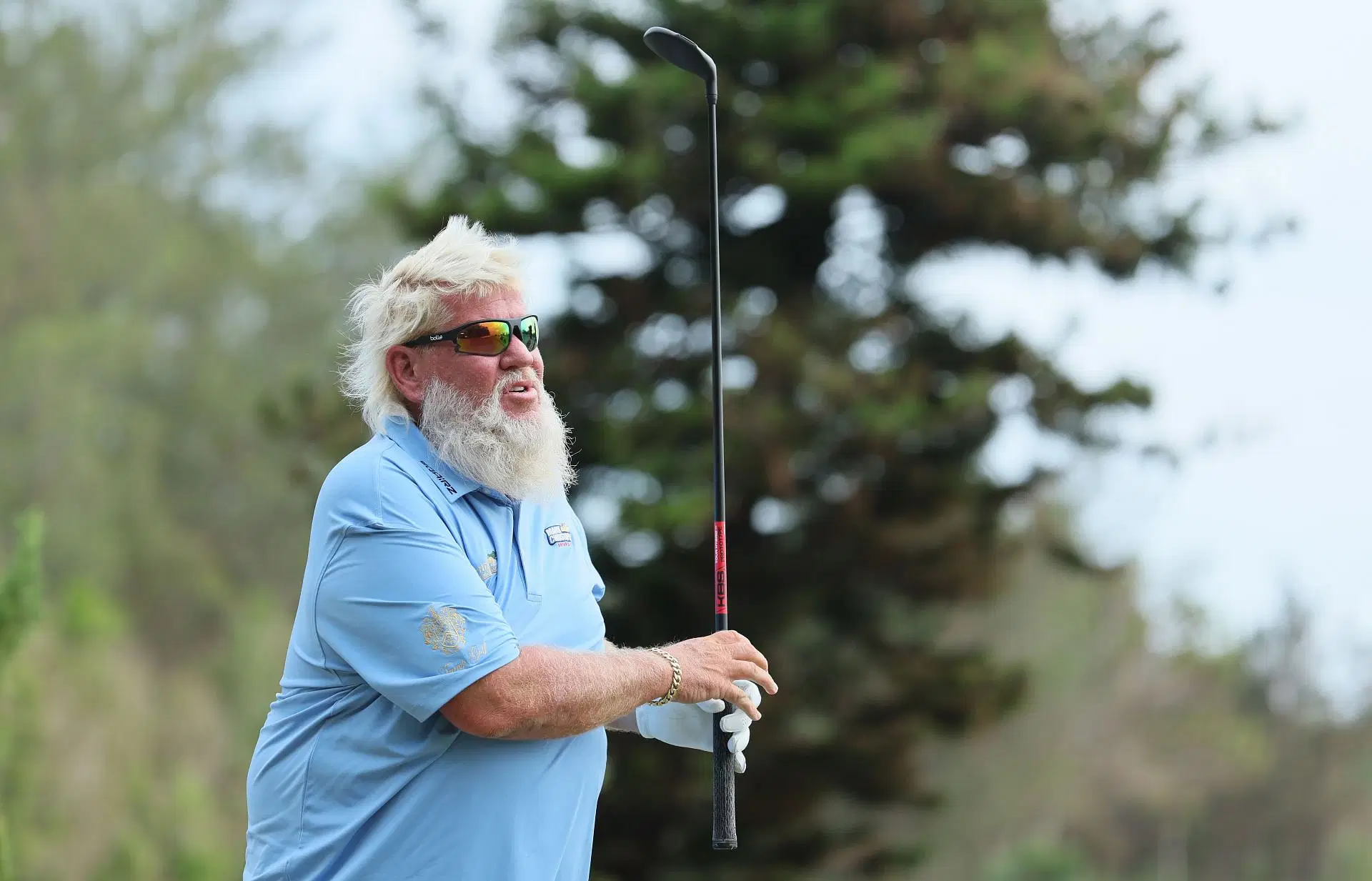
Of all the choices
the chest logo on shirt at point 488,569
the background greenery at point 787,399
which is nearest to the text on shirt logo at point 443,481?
the chest logo on shirt at point 488,569

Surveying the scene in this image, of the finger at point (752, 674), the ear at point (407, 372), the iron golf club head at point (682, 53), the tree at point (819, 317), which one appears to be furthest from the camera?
the tree at point (819, 317)

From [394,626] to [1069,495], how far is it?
63.6 ft

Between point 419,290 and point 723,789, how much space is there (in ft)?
3.36

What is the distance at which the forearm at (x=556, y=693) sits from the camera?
2236 millimetres

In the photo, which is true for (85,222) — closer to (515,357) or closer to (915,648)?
(915,648)

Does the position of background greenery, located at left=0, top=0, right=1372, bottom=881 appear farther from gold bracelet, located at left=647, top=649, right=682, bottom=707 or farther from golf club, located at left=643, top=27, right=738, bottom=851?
gold bracelet, located at left=647, top=649, right=682, bottom=707

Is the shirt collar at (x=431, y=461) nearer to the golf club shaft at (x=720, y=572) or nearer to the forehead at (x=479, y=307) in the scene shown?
the forehead at (x=479, y=307)

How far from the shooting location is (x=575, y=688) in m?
2.30

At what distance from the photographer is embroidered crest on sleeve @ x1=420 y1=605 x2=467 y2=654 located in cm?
222

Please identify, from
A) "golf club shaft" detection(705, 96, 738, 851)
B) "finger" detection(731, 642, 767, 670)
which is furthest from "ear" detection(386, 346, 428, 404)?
"finger" detection(731, 642, 767, 670)

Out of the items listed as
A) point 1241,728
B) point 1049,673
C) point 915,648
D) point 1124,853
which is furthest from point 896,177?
point 1124,853

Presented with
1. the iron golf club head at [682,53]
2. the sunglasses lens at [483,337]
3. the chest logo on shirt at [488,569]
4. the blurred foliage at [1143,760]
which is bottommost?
the blurred foliage at [1143,760]

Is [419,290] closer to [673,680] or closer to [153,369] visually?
[673,680]

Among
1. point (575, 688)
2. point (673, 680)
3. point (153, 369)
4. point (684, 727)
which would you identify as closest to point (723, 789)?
point (684, 727)
